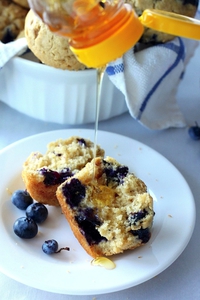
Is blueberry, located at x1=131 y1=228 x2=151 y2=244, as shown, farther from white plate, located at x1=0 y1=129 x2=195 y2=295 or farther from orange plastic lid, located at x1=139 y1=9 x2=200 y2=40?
orange plastic lid, located at x1=139 y1=9 x2=200 y2=40

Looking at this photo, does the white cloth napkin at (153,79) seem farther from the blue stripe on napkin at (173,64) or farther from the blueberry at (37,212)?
the blueberry at (37,212)

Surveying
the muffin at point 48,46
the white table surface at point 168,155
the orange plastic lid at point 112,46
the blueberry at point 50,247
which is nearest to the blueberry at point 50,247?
the blueberry at point 50,247

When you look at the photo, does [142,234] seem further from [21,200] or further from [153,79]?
[153,79]

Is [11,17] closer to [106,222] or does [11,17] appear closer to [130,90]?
[130,90]

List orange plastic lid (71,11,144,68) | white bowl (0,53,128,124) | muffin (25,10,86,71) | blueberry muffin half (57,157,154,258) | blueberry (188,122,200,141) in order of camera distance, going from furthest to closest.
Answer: blueberry (188,122,200,141)
white bowl (0,53,128,124)
muffin (25,10,86,71)
blueberry muffin half (57,157,154,258)
orange plastic lid (71,11,144,68)

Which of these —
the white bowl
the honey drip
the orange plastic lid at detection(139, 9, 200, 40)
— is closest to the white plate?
the honey drip

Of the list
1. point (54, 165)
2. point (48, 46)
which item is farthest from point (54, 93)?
point (54, 165)
